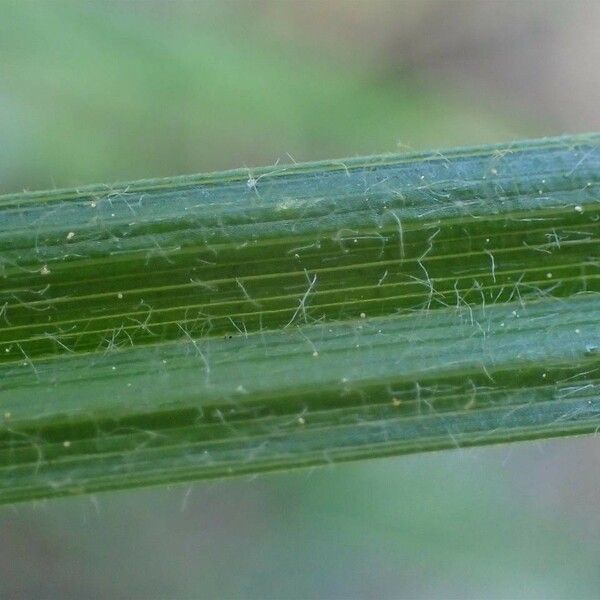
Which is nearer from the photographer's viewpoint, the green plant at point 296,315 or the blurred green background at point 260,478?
the green plant at point 296,315

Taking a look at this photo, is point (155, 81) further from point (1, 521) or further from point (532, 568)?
point (532, 568)

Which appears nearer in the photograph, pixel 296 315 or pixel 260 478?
pixel 296 315

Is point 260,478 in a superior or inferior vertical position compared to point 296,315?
inferior

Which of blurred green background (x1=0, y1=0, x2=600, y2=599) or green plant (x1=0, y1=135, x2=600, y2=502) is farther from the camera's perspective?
blurred green background (x1=0, y1=0, x2=600, y2=599)

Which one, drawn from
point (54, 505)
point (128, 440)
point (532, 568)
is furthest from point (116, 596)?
point (128, 440)
